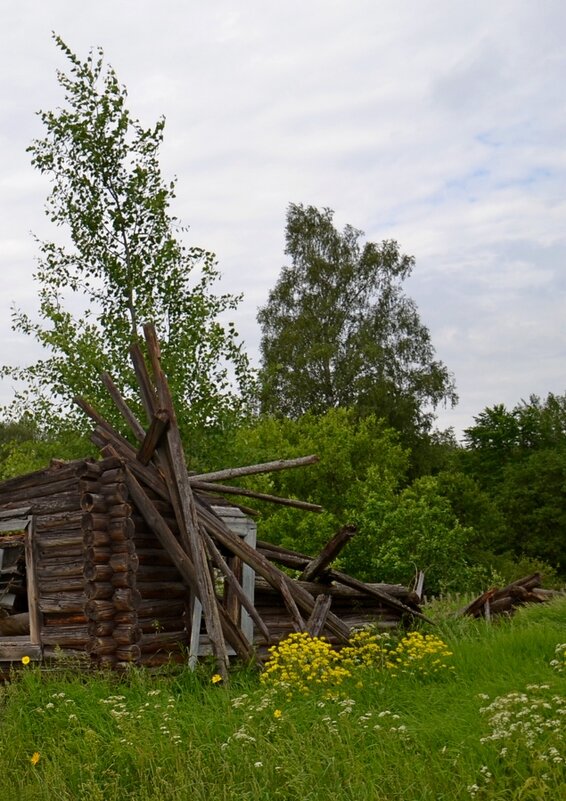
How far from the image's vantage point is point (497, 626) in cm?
1423

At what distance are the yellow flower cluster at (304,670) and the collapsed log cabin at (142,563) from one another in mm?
1140

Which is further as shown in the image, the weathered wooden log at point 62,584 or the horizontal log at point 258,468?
the horizontal log at point 258,468

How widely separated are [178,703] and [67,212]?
1249 cm

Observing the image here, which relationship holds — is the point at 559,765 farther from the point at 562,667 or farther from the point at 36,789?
the point at 36,789

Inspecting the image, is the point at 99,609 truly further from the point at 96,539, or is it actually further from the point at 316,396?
the point at 316,396

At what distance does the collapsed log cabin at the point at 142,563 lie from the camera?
11.1 meters

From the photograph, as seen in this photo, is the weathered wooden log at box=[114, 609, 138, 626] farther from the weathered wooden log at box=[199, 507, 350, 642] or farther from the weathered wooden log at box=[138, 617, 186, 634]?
the weathered wooden log at box=[199, 507, 350, 642]

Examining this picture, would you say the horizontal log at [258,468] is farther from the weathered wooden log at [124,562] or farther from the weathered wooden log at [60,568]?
the weathered wooden log at [60,568]

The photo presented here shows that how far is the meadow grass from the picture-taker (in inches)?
259

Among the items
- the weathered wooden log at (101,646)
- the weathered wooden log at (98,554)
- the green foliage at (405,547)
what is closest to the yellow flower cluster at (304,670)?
the weathered wooden log at (101,646)

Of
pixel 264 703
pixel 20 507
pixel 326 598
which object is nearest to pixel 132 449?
pixel 20 507

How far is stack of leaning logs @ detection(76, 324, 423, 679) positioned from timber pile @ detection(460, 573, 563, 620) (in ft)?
14.4

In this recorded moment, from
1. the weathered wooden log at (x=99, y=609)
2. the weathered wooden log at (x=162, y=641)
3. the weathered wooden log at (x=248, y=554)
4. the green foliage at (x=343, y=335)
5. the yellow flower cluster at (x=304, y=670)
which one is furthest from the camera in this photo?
the green foliage at (x=343, y=335)

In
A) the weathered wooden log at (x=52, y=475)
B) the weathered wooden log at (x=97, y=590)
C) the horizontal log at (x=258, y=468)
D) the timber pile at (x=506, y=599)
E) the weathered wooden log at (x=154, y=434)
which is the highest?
the weathered wooden log at (x=154, y=434)
